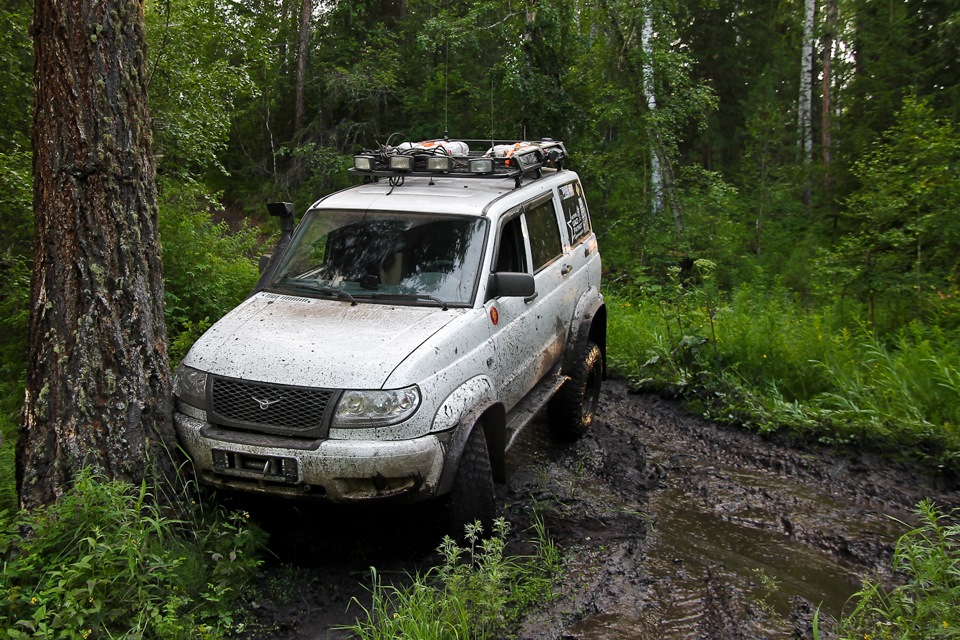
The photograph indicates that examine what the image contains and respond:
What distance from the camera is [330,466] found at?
13.1 feet

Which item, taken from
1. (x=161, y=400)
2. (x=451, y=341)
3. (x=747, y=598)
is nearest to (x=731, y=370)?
(x=747, y=598)

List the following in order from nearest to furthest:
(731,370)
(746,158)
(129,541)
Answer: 1. (129,541)
2. (731,370)
3. (746,158)

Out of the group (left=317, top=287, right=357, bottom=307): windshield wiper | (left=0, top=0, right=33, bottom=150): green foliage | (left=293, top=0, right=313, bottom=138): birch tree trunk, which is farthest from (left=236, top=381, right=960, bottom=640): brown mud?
(left=293, top=0, right=313, bottom=138): birch tree trunk

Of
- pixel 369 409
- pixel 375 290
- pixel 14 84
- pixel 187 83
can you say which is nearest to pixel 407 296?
pixel 375 290

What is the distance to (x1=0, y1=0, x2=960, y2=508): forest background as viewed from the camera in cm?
715

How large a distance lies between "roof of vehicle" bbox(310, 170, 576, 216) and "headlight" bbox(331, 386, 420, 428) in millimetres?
1657

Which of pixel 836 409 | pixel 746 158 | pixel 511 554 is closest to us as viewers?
pixel 511 554

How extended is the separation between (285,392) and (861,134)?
38.4ft

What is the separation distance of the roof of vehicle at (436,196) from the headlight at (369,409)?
5.44 ft

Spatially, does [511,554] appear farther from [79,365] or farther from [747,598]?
[79,365]

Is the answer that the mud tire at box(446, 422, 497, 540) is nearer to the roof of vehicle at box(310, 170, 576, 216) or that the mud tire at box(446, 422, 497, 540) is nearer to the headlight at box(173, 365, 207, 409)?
the headlight at box(173, 365, 207, 409)

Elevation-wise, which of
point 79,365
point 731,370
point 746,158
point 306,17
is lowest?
point 731,370

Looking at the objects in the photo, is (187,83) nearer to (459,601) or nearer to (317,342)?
(317,342)

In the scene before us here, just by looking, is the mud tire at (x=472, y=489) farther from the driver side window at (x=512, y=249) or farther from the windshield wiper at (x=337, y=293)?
the driver side window at (x=512, y=249)
